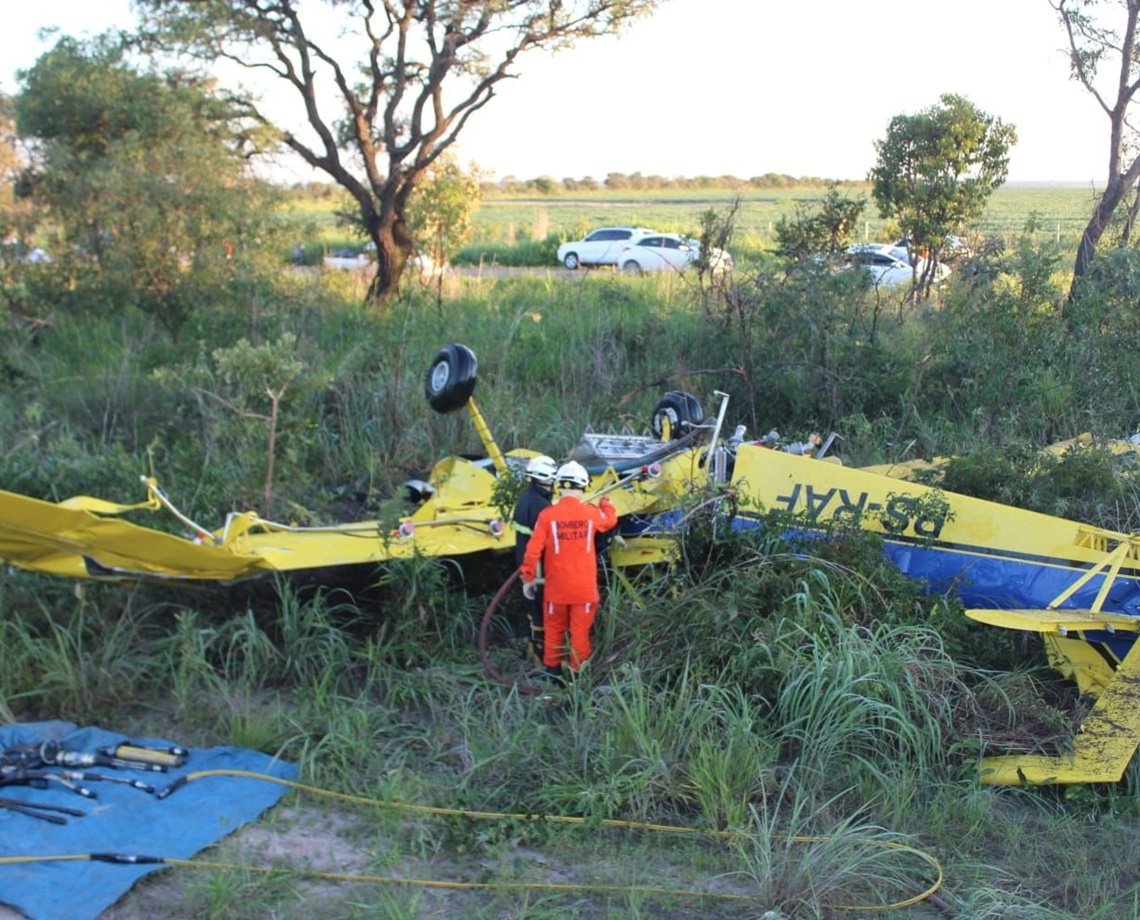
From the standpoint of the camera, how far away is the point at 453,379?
6.91 metres

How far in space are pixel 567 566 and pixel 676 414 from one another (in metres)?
2.16

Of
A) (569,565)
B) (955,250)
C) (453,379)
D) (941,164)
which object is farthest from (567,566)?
(941,164)

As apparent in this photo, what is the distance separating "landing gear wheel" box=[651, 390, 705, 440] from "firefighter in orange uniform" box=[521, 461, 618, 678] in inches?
65.4

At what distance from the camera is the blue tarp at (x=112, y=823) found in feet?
13.3

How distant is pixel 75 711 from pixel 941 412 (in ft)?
25.8

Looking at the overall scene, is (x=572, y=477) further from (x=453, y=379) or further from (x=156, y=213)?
(x=156, y=213)

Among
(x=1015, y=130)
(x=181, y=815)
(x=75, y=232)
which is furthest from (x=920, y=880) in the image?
(x=1015, y=130)

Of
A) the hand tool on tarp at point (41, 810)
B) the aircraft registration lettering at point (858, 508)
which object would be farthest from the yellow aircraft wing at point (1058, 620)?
the hand tool on tarp at point (41, 810)

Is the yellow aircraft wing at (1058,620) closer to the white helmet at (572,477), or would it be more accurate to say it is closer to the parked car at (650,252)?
the white helmet at (572,477)

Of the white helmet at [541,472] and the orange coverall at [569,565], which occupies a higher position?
the white helmet at [541,472]

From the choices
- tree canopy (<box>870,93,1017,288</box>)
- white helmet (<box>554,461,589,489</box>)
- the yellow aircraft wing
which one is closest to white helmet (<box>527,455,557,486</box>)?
white helmet (<box>554,461,589,489</box>)

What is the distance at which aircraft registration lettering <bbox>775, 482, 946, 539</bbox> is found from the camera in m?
5.94

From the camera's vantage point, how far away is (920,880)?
14.0ft

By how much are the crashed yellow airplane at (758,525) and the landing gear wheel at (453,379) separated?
0.03 ft
